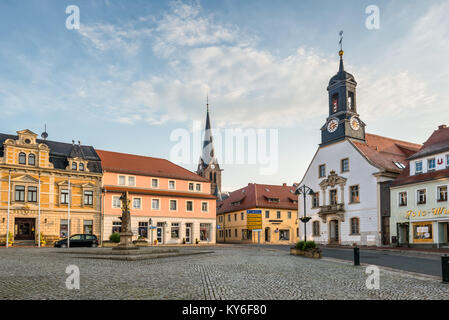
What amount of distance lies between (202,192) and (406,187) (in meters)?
26.1

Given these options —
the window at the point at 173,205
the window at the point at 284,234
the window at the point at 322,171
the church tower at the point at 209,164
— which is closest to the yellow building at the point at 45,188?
the window at the point at 173,205

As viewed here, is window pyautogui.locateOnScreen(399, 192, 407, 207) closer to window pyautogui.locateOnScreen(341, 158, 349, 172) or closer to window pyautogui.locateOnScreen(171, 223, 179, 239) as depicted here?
window pyautogui.locateOnScreen(341, 158, 349, 172)

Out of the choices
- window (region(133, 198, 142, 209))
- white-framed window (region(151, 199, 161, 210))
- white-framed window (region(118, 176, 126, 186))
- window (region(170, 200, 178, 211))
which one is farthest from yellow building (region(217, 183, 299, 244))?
white-framed window (region(118, 176, 126, 186))

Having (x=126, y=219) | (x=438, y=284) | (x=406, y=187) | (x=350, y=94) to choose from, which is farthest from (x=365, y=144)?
(x=438, y=284)

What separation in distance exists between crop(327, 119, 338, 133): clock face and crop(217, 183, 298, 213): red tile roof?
18.6m

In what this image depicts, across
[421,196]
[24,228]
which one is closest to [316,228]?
[421,196]

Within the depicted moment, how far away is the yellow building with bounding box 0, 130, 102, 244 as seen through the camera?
40.0 meters

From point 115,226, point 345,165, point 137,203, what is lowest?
point 115,226

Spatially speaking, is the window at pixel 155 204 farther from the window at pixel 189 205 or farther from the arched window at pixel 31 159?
the arched window at pixel 31 159

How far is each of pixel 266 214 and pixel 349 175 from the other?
2030 cm

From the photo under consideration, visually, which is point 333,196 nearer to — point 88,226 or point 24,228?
point 88,226

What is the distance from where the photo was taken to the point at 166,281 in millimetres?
12289

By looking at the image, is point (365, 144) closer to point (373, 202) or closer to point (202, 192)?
point (373, 202)

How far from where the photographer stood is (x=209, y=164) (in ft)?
325
